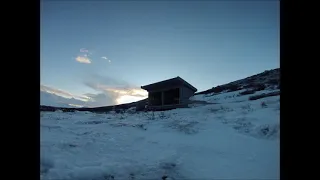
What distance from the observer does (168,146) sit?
716 cm

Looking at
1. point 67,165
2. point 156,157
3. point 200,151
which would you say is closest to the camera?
point 67,165

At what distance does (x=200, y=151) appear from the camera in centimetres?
676
